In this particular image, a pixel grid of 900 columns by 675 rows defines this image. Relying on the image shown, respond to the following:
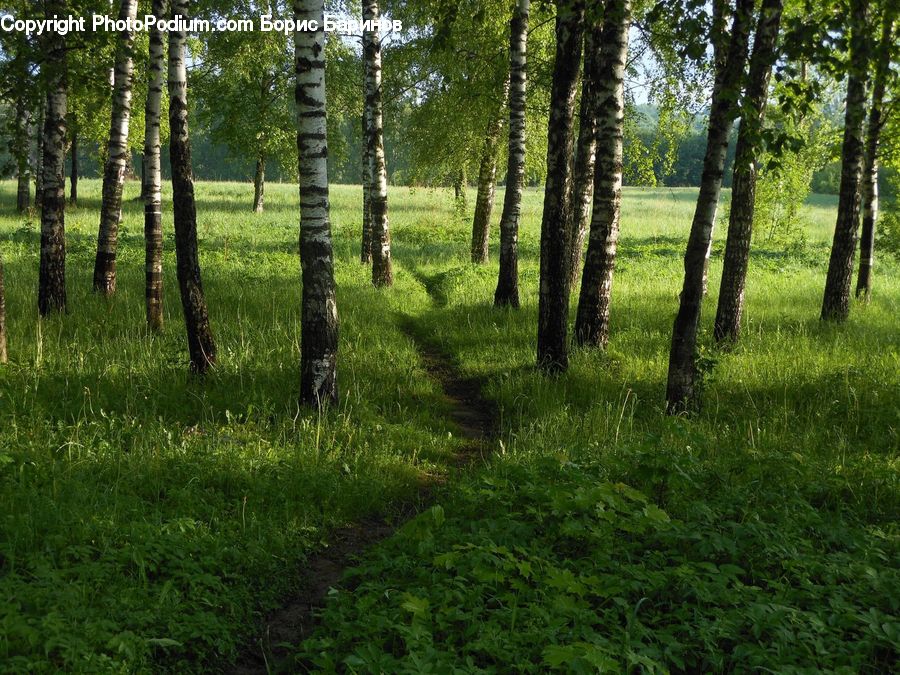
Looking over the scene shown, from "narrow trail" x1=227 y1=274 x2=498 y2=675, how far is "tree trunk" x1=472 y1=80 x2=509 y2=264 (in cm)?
1078

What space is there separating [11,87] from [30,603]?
7600mm

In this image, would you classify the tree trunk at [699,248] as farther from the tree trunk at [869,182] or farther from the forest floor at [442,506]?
the tree trunk at [869,182]

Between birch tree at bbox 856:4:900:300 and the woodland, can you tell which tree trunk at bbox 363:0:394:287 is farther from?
birch tree at bbox 856:4:900:300

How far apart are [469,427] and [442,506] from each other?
2.73 m

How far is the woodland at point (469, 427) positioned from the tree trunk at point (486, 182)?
9.96ft

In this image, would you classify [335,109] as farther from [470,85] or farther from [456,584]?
[456,584]

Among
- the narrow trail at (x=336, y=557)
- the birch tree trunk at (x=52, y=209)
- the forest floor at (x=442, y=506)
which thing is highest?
the birch tree trunk at (x=52, y=209)

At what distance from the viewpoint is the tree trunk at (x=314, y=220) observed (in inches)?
277

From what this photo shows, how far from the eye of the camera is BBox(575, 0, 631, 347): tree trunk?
915cm

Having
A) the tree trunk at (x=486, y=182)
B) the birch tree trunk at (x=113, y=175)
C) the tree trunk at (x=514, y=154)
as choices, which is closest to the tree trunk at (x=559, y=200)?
the tree trunk at (x=514, y=154)

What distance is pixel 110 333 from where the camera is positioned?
10203 millimetres

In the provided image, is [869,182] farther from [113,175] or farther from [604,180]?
[113,175]

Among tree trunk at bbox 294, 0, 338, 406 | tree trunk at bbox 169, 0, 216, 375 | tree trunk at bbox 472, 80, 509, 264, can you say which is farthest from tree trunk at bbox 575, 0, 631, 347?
tree trunk at bbox 472, 80, 509, 264

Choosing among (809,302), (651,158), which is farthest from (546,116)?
(809,302)
